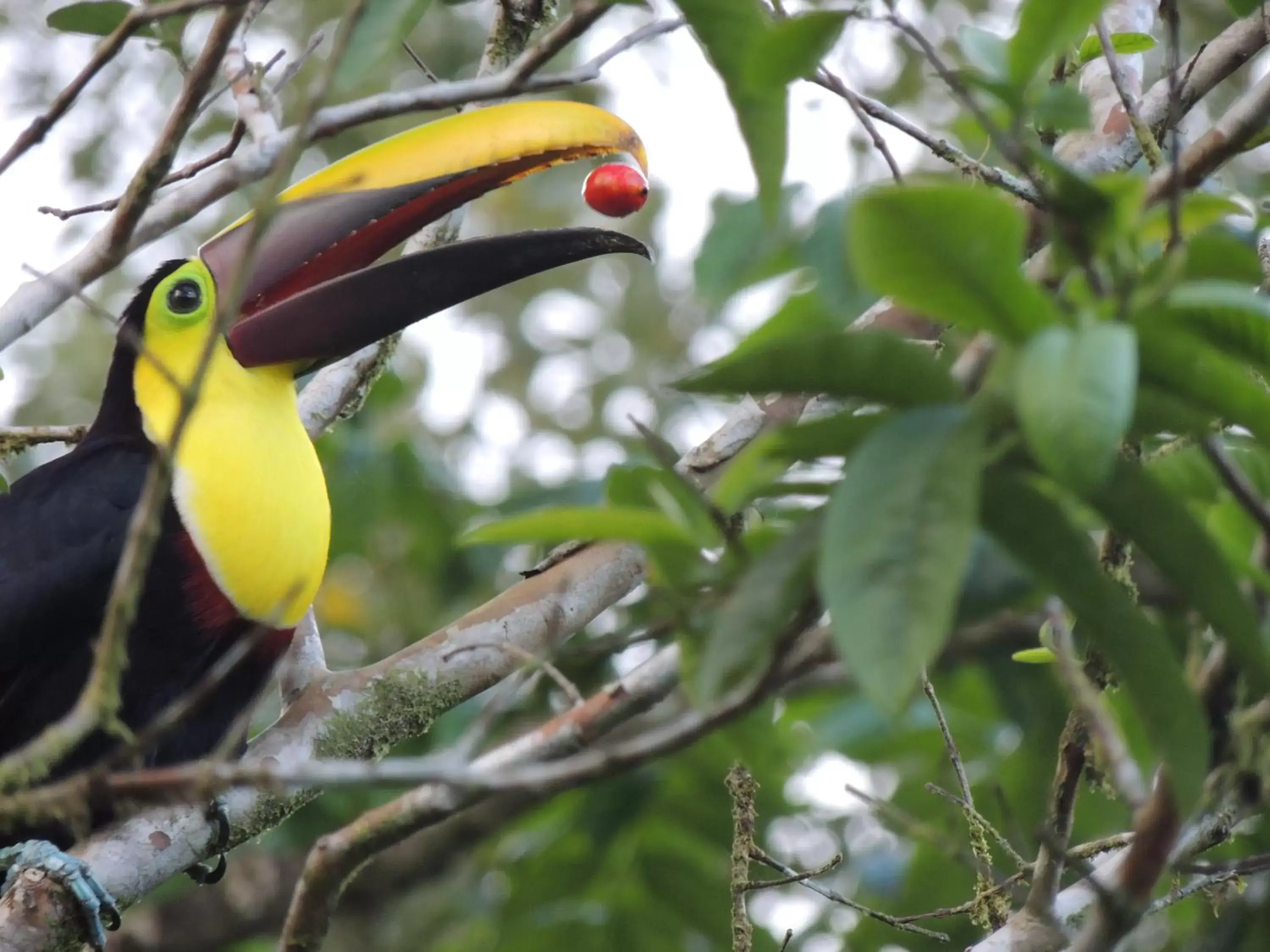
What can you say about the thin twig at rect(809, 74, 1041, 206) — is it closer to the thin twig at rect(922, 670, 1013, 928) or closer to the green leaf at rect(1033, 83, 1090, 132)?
the green leaf at rect(1033, 83, 1090, 132)

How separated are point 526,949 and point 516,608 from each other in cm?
116

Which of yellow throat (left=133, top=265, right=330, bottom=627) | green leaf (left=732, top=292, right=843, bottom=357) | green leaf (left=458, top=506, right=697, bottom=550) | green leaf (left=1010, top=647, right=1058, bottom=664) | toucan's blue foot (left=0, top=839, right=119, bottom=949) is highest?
green leaf (left=458, top=506, right=697, bottom=550)

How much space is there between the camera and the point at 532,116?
2.94 m

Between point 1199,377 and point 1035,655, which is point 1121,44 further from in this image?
point 1199,377

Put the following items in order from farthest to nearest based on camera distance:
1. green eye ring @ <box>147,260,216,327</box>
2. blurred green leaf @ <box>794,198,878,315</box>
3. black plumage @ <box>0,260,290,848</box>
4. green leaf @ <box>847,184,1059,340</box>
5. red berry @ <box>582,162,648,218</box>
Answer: green eye ring @ <box>147,260,216,327</box>
black plumage @ <box>0,260,290,848</box>
red berry @ <box>582,162,648,218</box>
blurred green leaf @ <box>794,198,878,315</box>
green leaf @ <box>847,184,1059,340</box>

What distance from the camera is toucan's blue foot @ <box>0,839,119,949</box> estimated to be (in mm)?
2332

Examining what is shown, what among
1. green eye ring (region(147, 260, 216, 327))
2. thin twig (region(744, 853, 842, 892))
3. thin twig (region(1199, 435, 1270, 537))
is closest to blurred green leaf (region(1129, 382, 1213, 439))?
thin twig (region(1199, 435, 1270, 537))

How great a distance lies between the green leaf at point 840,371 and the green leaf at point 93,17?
1481 millimetres

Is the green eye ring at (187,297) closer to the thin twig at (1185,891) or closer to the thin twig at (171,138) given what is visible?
the thin twig at (171,138)

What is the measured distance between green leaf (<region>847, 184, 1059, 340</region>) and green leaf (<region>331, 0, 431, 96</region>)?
29.2 inches

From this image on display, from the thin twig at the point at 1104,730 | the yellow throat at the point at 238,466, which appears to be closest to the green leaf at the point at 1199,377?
the thin twig at the point at 1104,730

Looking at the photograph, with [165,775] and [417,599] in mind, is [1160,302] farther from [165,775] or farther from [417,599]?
[417,599]

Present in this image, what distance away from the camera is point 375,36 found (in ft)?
5.64

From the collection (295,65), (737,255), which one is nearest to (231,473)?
(295,65)
